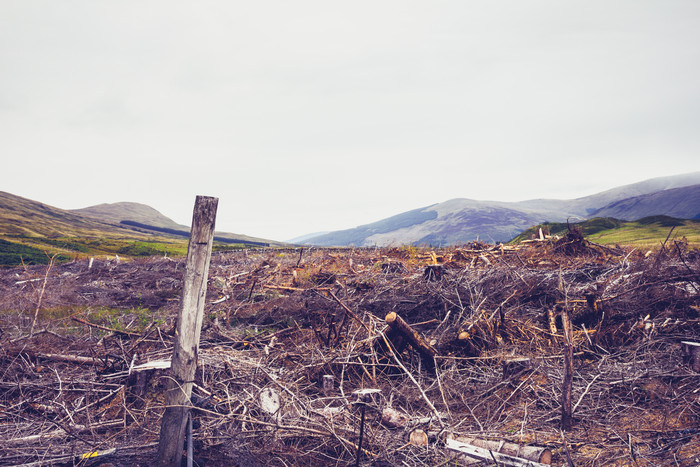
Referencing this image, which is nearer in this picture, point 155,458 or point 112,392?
point 155,458

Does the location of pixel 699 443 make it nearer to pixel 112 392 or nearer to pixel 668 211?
pixel 112 392

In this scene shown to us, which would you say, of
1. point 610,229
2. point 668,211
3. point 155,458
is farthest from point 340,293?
point 668,211

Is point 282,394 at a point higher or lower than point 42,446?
higher

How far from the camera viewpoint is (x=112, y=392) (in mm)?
3758

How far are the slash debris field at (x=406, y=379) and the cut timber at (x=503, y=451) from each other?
0.01 metres

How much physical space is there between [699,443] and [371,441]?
9.38 feet

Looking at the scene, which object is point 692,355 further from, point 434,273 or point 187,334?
point 187,334

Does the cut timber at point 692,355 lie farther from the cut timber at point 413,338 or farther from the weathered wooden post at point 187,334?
the weathered wooden post at point 187,334

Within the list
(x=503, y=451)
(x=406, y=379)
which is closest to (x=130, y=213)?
(x=406, y=379)

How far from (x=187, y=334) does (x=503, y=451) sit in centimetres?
291

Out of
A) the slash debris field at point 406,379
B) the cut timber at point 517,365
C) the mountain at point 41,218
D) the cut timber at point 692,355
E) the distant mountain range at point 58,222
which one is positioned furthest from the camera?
the mountain at point 41,218

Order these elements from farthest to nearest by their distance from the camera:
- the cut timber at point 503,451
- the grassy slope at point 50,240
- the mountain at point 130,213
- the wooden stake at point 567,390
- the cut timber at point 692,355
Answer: the mountain at point 130,213 → the grassy slope at point 50,240 → the cut timber at point 692,355 → the wooden stake at point 567,390 → the cut timber at point 503,451

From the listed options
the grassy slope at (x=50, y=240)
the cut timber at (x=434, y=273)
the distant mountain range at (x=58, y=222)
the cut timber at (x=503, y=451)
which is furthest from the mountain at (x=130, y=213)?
the cut timber at (x=503, y=451)

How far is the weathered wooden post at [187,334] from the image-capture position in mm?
2812
